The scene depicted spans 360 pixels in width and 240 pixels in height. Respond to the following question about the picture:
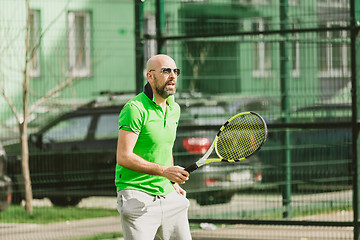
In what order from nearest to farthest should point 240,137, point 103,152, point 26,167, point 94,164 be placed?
point 240,137 → point 26,167 → point 94,164 → point 103,152

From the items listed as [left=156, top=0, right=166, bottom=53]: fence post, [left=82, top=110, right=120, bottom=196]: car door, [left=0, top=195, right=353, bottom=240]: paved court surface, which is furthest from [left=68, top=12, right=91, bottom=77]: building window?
[left=0, top=195, right=353, bottom=240]: paved court surface

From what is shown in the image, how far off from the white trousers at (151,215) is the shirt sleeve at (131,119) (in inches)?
19.3

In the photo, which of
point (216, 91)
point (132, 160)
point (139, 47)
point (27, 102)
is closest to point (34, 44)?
point (27, 102)

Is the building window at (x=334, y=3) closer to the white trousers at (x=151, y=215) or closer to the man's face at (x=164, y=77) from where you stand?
the man's face at (x=164, y=77)

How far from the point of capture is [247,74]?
1012 cm

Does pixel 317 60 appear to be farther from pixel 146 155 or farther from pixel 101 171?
pixel 146 155

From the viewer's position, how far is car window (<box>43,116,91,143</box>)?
1101 centimetres

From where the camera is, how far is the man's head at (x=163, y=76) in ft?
18.7

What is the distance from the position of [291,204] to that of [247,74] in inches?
69.5

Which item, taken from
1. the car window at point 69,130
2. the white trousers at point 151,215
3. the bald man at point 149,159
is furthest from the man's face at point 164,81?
the car window at point 69,130

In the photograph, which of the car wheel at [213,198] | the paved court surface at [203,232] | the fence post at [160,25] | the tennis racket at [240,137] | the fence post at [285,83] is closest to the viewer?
A: the tennis racket at [240,137]

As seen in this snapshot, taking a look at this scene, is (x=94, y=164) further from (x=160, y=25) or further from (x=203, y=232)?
(x=160, y=25)

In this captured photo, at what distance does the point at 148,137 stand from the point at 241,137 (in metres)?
0.89

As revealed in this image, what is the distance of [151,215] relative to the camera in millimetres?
5703
